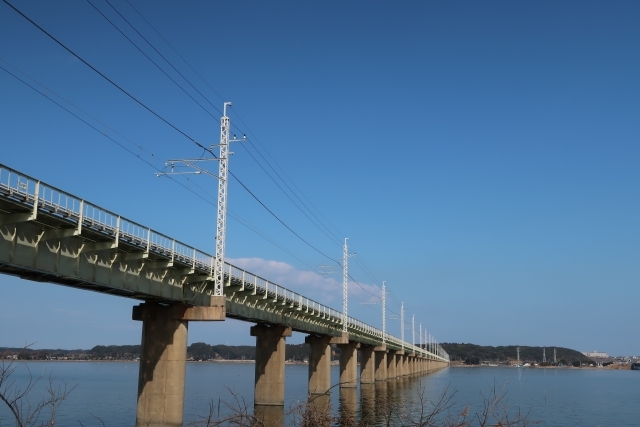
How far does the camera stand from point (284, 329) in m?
62.6

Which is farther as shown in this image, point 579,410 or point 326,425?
point 579,410

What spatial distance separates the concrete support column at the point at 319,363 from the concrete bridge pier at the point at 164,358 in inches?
1591

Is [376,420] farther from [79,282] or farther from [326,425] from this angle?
[326,425]

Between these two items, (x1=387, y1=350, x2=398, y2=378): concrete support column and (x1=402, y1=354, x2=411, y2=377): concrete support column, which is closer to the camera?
(x1=387, y1=350, x2=398, y2=378): concrete support column

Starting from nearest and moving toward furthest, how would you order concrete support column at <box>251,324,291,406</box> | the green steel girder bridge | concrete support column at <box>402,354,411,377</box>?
the green steel girder bridge < concrete support column at <box>251,324,291,406</box> < concrete support column at <box>402,354,411,377</box>

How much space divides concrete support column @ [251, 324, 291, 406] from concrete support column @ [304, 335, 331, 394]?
16.8 metres

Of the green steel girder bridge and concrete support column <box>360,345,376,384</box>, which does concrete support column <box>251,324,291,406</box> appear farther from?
concrete support column <box>360,345,376,384</box>

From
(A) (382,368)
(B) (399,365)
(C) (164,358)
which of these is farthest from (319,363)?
(B) (399,365)

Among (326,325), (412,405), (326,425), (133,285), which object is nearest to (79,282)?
(133,285)

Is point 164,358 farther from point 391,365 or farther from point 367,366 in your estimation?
point 391,365

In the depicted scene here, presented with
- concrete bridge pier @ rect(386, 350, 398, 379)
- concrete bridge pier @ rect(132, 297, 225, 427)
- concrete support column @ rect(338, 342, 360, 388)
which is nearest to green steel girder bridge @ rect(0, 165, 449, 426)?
concrete bridge pier @ rect(132, 297, 225, 427)

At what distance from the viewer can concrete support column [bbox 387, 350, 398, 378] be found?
142625mm

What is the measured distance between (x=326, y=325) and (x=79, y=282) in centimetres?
5243

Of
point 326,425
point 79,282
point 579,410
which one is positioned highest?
point 79,282
